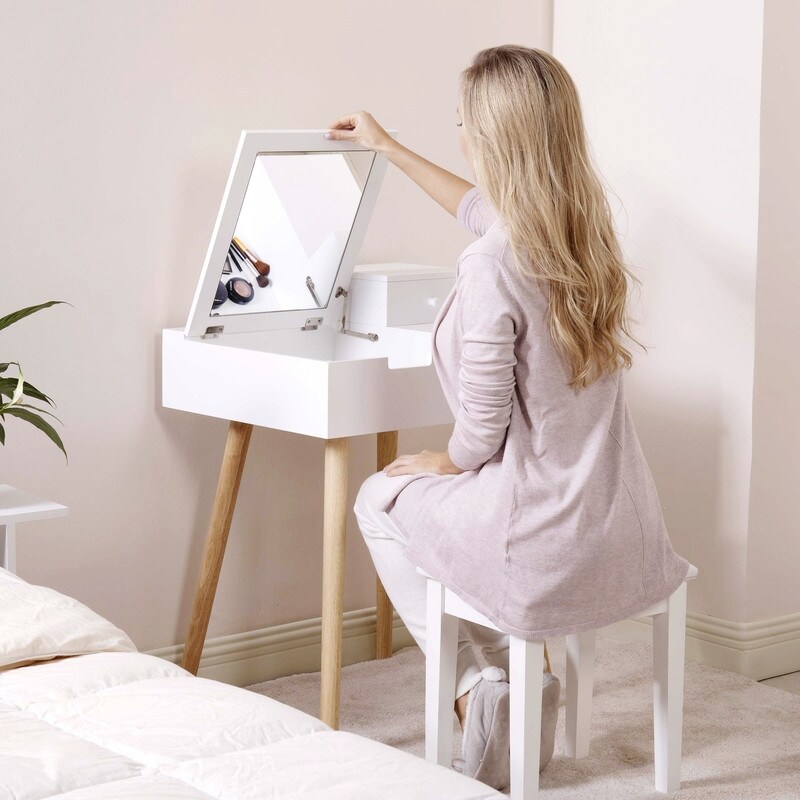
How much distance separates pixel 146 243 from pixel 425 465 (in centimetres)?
82

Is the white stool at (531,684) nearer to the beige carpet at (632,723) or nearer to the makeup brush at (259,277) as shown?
the beige carpet at (632,723)

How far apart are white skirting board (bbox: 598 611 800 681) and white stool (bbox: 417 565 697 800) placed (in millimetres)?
733

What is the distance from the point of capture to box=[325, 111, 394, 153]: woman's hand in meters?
2.44

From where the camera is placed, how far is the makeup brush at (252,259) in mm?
2494

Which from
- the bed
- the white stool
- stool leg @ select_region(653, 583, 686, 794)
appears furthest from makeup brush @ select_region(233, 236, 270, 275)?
the bed

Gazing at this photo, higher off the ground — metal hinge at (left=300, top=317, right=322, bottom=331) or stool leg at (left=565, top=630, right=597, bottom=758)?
metal hinge at (left=300, top=317, right=322, bottom=331)

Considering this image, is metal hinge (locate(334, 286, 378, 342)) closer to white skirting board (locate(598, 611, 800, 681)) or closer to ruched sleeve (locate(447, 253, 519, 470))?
ruched sleeve (locate(447, 253, 519, 470))

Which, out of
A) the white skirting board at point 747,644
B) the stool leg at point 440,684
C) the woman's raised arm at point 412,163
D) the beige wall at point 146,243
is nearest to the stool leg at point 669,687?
the stool leg at point 440,684

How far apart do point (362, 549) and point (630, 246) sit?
1015 mm

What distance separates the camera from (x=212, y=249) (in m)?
2.38

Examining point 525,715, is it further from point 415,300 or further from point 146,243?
point 146,243

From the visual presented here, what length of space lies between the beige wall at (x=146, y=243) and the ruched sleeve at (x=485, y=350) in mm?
876

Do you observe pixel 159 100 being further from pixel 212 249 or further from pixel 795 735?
pixel 795 735

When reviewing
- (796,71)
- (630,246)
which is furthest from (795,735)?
(796,71)
